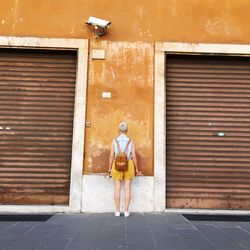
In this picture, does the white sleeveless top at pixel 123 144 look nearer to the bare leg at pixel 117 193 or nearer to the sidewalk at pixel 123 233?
the bare leg at pixel 117 193

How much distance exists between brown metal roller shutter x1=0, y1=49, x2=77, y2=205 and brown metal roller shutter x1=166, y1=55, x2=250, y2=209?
2260 millimetres

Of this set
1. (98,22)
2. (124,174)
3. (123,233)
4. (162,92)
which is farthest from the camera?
(162,92)

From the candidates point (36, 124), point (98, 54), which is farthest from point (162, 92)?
point (36, 124)

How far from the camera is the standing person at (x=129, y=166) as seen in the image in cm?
555

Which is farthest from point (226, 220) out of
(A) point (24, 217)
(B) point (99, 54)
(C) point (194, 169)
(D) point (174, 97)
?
(B) point (99, 54)

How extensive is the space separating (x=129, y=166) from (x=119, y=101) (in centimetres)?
147

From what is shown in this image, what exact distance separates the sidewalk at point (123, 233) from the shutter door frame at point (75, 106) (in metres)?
0.47

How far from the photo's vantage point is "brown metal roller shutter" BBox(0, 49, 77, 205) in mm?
6188

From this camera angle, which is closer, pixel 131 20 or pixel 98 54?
pixel 98 54

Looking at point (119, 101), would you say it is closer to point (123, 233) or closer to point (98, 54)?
point (98, 54)

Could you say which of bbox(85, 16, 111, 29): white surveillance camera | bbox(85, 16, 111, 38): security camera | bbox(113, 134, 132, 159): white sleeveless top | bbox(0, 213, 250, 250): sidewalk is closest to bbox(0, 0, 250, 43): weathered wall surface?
bbox(85, 16, 111, 38): security camera

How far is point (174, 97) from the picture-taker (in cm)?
660

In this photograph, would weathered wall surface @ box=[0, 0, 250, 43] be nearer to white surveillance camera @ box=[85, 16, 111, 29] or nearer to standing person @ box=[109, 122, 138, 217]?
white surveillance camera @ box=[85, 16, 111, 29]

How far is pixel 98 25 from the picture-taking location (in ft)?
20.5
